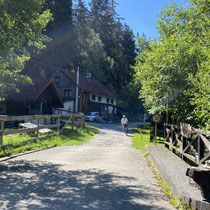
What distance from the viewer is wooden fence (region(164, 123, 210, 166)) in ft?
21.4

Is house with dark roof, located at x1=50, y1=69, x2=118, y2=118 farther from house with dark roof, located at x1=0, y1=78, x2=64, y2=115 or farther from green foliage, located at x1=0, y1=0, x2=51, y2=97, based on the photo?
green foliage, located at x1=0, y1=0, x2=51, y2=97

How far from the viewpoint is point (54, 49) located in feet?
144

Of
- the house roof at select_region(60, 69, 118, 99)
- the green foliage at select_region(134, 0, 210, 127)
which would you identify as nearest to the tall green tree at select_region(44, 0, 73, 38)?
the house roof at select_region(60, 69, 118, 99)

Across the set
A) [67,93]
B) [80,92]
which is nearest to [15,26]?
[80,92]

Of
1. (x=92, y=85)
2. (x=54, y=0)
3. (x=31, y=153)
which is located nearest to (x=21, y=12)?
(x=31, y=153)

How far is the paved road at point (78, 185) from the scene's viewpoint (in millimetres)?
4723

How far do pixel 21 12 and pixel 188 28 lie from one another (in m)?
7.72

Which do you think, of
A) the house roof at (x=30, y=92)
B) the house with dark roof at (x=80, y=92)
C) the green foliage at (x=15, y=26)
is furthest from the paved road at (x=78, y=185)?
the house with dark roof at (x=80, y=92)

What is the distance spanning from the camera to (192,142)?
300 inches

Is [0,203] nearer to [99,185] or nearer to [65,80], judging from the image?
[99,185]

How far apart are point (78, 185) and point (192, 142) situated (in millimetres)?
3683

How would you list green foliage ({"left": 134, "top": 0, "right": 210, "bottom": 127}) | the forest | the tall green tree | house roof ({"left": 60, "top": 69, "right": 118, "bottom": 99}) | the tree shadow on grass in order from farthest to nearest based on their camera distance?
house roof ({"left": 60, "top": 69, "right": 118, "bottom": 99}), the tall green tree, green foliage ({"left": 134, "top": 0, "right": 210, "bottom": 127}), the forest, the tree shadow on grass

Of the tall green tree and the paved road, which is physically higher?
the tall green tree

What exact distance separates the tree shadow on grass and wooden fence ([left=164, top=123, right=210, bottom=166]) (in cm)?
191
